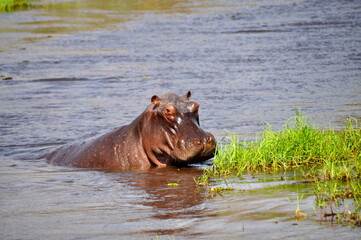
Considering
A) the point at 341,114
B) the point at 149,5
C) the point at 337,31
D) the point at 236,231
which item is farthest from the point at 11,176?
the point at 149,5

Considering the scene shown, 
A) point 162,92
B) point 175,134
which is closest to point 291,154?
point 175,134

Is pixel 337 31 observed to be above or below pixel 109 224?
above

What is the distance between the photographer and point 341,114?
9.16m

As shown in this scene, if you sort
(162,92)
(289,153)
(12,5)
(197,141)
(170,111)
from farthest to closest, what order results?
1. (12,5)
2. (162,92)
3. (170,111)
4. (289,153)
5. (197,141)

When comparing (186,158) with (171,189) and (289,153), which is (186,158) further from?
(289,153)

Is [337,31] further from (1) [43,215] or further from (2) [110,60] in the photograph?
(1) [43,215]

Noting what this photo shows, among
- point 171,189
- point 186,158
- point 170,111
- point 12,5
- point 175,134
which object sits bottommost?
point 171,189

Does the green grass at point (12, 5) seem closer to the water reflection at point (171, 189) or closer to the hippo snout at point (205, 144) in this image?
the water reflection at point (171, 189)

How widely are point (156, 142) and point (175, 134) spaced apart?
0.28m

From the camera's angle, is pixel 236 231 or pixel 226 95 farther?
pixel 226 95

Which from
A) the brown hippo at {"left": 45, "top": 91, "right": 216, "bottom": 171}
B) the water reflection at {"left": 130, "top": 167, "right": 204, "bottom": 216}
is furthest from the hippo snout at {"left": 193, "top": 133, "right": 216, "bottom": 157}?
the water reflection at {"left": 130, "top": 167, "right": 204, "bottom": 216}

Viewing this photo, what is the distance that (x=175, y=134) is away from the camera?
661 cm

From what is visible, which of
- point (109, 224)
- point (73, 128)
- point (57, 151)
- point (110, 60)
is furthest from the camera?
point (110, 60)

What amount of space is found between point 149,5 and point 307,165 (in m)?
22.6
